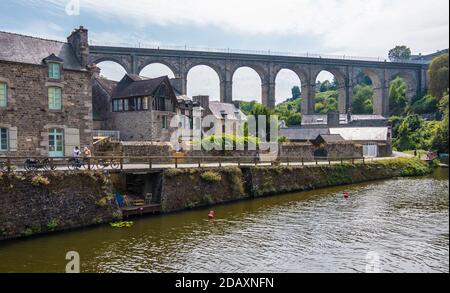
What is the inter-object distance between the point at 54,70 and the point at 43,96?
147cm

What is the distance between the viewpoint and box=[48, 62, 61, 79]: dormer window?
64.8 feet

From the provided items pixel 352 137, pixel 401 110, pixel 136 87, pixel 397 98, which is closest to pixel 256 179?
pixel 136 87

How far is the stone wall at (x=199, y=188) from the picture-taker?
18.0 metres

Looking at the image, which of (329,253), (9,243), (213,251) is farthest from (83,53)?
(329,253)

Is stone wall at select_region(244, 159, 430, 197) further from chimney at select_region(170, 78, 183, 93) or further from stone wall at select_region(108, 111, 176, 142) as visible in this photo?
chimney at select_region(170, 78, 183, 93)

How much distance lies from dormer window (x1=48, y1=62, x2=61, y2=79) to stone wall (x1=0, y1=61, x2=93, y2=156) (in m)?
0.20

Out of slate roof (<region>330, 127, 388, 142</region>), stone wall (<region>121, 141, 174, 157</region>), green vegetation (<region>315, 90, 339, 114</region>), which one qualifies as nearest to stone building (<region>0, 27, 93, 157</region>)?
stone wall (<region>121, 141, 174, 157</region>)

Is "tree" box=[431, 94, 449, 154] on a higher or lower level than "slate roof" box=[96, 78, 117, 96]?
lower

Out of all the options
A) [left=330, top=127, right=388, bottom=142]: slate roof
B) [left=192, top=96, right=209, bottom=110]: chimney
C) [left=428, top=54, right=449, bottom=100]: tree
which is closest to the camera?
[left=428, top=54, right=449, bottom=100]: tree

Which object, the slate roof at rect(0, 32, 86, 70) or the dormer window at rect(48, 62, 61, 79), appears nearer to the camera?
the slate roof at rect(0, 32, 86, 70)

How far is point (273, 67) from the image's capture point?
5944 cm

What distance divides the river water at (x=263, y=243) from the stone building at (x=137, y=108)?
13.3 meters

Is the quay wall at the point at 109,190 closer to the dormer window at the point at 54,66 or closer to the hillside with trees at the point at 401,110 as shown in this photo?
the dormer window at the point at 54,66

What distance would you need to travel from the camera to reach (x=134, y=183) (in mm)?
18703
